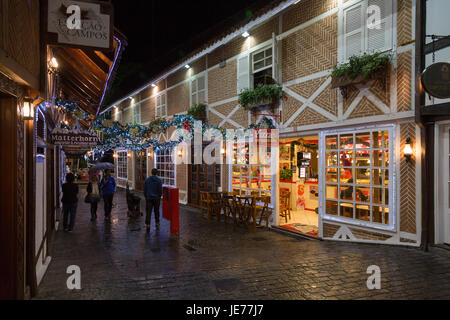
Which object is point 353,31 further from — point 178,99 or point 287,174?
point 178,99

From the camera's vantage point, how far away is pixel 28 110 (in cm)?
427

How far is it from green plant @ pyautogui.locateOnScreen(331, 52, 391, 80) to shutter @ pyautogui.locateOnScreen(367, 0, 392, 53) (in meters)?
0.18

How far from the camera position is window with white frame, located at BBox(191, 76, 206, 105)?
1309 centimetres

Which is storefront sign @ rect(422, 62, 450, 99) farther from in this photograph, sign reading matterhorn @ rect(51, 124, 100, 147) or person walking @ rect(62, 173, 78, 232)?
person walking @ rect(62, 173, 78, 232)

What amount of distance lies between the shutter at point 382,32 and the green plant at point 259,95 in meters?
2.75

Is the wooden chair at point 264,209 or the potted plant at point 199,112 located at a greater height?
the potted plant at point 199,112

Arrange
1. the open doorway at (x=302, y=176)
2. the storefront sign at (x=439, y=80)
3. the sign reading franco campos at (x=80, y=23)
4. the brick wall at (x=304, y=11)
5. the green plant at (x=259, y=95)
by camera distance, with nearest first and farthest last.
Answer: the sign reading franco campos at (x=80, y=23) → the storefront sign at (x=439, y=80) → the brick wall at (x=304, y=11) → the green plant at (x=259, y=95) → the open doorway at (x=302, y=176)

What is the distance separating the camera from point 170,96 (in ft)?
52.9

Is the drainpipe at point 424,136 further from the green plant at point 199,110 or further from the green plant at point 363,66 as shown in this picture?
the green plant at point 199,110

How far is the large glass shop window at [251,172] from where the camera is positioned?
9.91 meters

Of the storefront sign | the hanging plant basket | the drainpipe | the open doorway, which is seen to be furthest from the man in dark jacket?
the storefront sign

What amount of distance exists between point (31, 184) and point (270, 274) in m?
3.85

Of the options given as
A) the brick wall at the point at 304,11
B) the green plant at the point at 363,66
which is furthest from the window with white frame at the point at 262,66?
the green plant at the point at 363,66

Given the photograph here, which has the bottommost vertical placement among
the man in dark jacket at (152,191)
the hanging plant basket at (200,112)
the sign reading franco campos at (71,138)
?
the man in dark jacket at (152,191)
